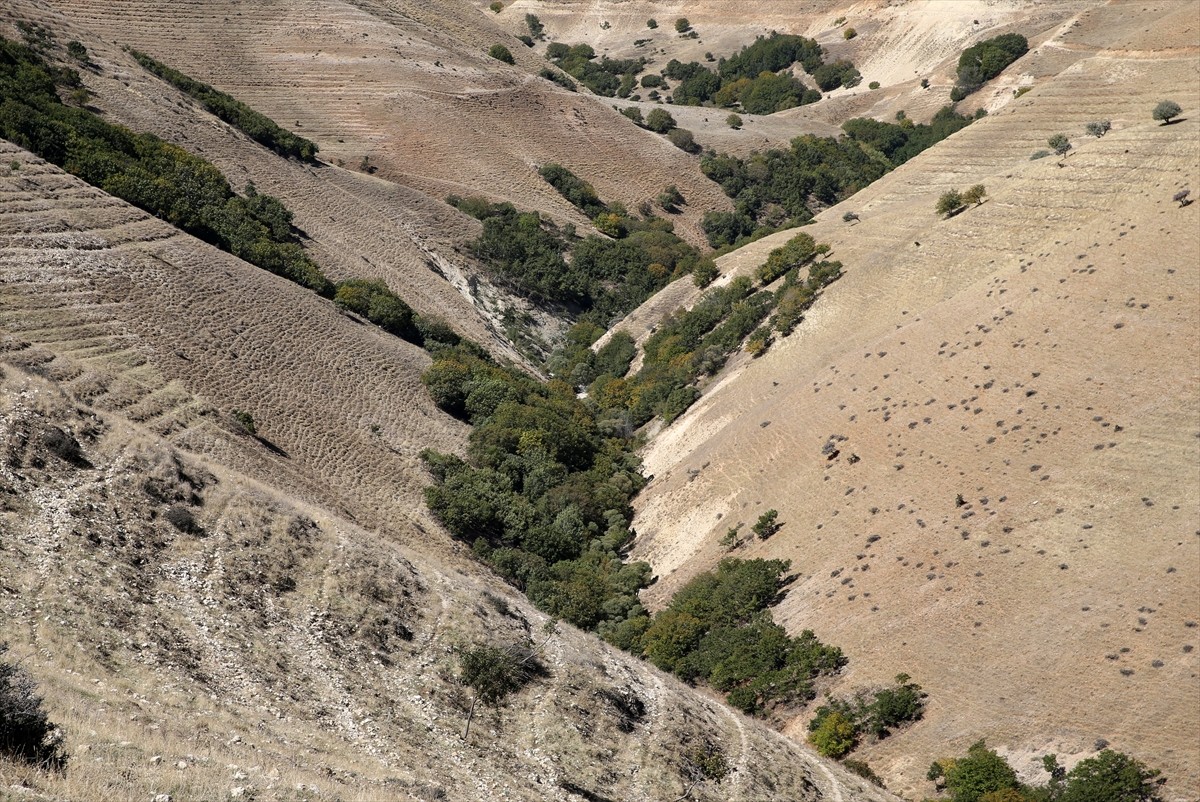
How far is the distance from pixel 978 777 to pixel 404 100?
8109cm

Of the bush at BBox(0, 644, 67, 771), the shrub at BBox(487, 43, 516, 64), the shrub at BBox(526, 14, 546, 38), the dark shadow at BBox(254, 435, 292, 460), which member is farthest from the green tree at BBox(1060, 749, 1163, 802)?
the shrub at BBox(526, 14, 546, 38)

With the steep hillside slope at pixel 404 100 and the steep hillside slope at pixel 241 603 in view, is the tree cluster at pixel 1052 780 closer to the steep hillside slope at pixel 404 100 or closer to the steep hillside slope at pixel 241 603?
the steep hillside slope at pixel 241 603

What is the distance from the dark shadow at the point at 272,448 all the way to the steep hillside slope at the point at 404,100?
160 ft

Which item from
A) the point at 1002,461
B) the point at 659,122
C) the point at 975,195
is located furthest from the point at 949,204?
the point at 659,122

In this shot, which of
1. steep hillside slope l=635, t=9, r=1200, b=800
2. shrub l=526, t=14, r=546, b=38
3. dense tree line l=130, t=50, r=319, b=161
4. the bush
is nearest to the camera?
the bush

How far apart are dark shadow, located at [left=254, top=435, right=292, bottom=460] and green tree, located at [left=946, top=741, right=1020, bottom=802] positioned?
24110mm

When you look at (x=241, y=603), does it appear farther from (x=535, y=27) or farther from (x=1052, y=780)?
(x=535, y=27)

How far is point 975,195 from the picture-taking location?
186 ft

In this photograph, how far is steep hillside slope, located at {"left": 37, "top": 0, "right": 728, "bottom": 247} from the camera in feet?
287

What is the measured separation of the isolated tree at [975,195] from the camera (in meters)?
56.9

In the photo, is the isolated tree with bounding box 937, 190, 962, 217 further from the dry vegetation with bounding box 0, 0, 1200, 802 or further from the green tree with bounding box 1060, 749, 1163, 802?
the green tree with bounding box 1060, 749, 1163, 802

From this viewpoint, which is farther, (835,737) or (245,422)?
(245,422)

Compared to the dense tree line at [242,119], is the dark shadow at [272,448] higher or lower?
higher

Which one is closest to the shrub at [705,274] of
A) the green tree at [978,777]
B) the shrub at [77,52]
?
the shrub at [77,52]
